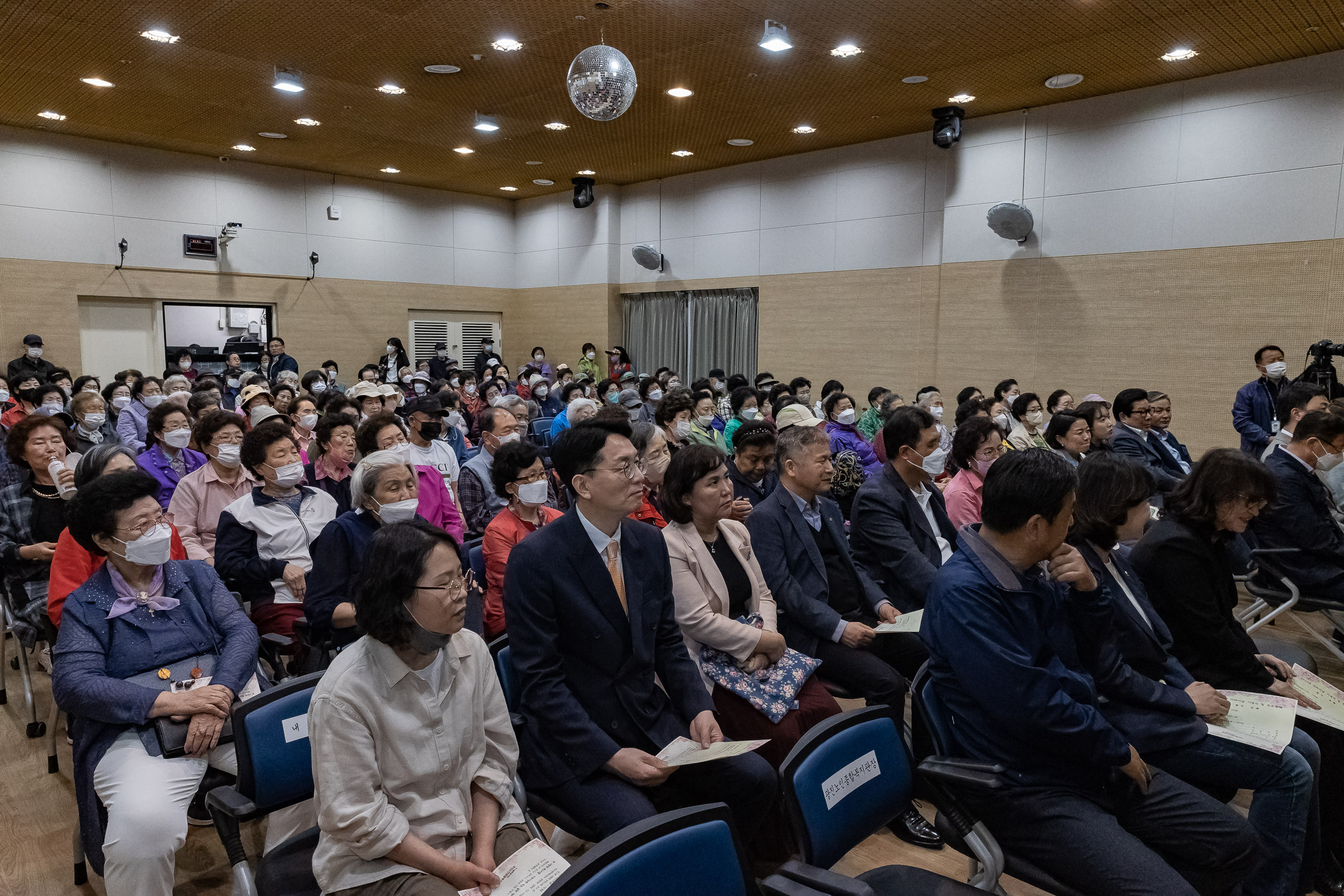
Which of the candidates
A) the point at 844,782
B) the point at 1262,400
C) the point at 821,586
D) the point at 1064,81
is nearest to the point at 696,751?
the point at 844,782

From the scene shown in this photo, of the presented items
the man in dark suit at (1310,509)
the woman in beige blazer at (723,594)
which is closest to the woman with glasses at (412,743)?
the woman in beige blazer at (723,594)

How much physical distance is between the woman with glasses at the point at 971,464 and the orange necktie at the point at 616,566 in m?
2.28

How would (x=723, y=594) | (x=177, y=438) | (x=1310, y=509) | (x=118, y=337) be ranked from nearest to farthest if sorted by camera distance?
(x=723, y=594)
(x=1310, y=509)
(x=177, y=438)
(x=118, y=337)

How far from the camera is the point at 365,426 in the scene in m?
4.24

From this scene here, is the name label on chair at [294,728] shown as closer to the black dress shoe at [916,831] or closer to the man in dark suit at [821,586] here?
the man in dark suit at [821,586]

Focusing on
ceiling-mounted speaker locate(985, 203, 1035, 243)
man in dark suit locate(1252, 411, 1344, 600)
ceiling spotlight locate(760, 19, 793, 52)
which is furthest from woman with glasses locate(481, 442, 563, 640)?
ceiling-mounted speaker locate(985, 203, 1035, 243)

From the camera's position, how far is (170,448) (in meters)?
5.24

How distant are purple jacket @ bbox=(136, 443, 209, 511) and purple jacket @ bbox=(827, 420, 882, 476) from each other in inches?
180

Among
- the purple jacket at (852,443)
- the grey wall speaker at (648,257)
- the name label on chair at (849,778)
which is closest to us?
the name label on chair at (849,778)

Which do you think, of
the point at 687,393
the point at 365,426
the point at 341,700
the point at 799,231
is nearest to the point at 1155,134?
the point at 799,231

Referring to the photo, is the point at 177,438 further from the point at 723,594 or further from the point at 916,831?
the point at 916,831

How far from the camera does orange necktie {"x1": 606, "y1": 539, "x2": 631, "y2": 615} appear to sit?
8.24ft

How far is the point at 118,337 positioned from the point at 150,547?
1278cm

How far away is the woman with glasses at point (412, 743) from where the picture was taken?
6.11 feet
